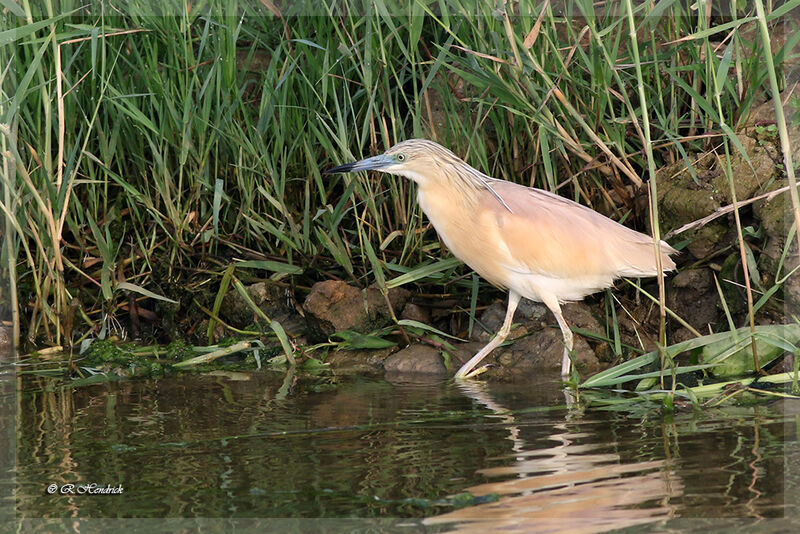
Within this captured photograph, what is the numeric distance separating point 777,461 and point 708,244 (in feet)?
6.70

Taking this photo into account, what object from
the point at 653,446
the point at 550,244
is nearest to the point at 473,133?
the point at 550,244

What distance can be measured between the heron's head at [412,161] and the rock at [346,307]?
69cm

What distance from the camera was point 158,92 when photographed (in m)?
5.32

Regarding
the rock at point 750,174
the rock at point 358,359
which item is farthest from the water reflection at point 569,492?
the rock at point 750,174

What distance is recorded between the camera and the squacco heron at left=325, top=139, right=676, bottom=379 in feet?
15.4

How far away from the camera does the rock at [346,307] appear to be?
5195mm

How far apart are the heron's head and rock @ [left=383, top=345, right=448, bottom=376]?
858 millimetres

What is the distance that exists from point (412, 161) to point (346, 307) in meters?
0.88

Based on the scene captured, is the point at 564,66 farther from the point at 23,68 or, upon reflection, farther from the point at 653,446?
the point at 23,68

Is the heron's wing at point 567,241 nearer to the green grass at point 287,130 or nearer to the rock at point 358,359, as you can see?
the green grass at point 287,130

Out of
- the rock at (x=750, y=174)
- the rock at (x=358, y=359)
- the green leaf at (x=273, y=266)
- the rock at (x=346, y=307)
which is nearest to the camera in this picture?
the rock at (x=750, y=174)

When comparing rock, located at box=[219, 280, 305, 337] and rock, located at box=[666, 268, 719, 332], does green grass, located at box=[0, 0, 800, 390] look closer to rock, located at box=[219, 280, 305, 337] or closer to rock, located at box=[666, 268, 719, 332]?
rock, located at box=[219, 280, 305, 337]

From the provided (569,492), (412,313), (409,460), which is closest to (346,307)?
(412,313)

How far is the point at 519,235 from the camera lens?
4754 mm
